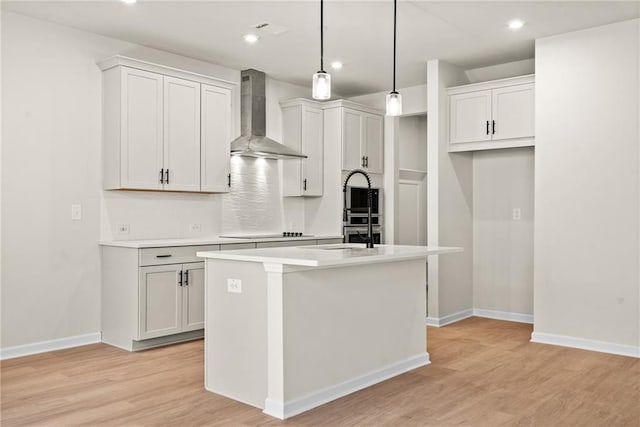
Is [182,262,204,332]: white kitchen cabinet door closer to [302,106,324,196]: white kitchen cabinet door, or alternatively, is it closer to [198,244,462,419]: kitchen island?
[198,244,462,419]: kitchen island

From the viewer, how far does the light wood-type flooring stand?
299 centimetres

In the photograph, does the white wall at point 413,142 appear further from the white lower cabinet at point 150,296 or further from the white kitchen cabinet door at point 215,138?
the white lower cabinet at point 150,296

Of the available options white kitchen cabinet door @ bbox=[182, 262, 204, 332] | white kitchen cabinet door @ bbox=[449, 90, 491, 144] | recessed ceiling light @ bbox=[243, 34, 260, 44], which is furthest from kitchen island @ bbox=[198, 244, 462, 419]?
recessed ceiling light @ bbox=[243, 34, 260, 44]

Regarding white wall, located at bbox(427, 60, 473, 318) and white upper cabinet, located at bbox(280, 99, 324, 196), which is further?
white upper cabinet, located at bbox(280, 99, 324, 196)

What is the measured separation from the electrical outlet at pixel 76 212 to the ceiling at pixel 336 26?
153 centimetres

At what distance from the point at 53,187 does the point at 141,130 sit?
862mm

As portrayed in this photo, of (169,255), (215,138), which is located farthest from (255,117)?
(169,255)

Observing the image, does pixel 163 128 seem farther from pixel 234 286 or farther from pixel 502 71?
pixel 502 71

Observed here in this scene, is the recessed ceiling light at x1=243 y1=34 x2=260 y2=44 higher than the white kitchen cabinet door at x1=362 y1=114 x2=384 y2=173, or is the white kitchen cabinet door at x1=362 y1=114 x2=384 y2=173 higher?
the recessed ceiling light at x1=243 y1=34 x2=260 y2=44

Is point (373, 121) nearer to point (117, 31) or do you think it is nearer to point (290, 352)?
point (117, 31)

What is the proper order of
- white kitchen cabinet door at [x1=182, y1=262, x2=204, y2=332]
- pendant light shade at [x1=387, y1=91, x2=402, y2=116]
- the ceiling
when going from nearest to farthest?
pendant light shade at [x1=387, y1=91, x2=402, y2=116], the ceiling, white kitchen cabinet door at [x1=182, y1=262, x2=204, y2=332]

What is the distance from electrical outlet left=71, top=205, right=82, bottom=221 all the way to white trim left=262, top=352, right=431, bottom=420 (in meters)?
2.56

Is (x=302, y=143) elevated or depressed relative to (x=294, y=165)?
elevated

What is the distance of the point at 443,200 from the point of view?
5.70 metres
